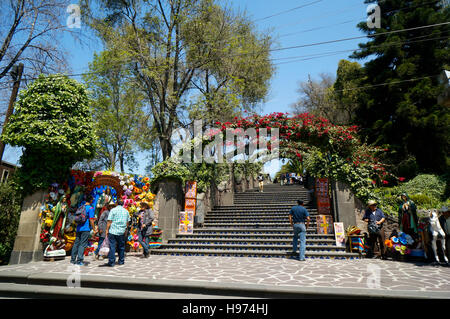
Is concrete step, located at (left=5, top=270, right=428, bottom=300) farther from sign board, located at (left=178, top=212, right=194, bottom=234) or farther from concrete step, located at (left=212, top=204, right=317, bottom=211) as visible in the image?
concrete step, located at (left=212, top=204, right=317, bottom=211)

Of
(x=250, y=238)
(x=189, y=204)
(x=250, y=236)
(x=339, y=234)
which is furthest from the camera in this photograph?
(x=189, y=204)

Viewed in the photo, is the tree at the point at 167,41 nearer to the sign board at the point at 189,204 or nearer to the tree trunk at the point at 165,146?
the tree trunk at the point at 165,146

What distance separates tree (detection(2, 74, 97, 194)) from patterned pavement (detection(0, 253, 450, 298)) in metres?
3.19

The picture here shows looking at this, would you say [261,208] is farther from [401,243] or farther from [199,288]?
[199,288]

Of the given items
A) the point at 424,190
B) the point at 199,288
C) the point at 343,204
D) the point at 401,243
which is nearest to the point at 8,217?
the point at 199,288

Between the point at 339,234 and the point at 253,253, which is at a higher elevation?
the point at 339,234

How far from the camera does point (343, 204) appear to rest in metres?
9.42

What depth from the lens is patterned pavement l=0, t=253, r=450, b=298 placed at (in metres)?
4.70

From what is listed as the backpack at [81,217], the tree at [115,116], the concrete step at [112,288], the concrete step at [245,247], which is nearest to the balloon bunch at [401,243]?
the concrete step at [245,247]

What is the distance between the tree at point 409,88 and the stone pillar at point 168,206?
1174cm

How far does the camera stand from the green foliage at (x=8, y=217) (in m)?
8.35

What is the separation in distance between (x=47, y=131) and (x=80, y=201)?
8.53ft

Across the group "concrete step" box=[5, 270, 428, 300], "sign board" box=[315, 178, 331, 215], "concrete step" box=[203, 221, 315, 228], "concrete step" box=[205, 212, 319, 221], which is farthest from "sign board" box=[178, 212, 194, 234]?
"sign board" box=[315, 178, 331, 215]
